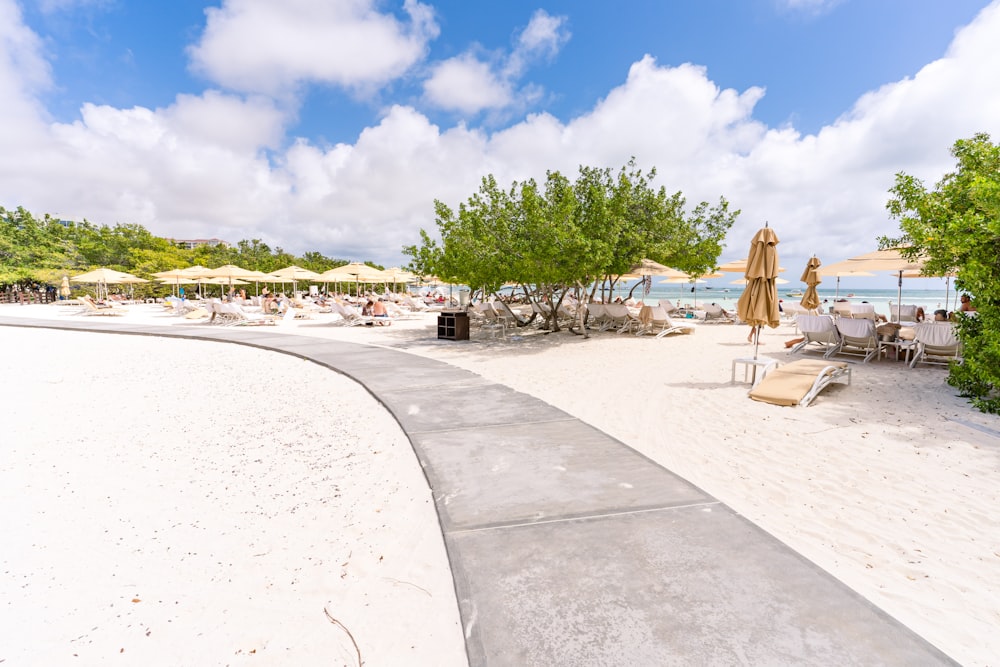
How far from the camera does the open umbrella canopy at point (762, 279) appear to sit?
24.3 feet

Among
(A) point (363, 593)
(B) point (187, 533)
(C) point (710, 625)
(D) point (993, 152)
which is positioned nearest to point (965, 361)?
(D) point (993, 152)

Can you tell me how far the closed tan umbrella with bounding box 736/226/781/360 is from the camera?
741cm

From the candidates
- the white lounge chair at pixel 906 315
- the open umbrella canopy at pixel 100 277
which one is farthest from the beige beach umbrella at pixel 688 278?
the open umbrella canopy at pixel 100 277

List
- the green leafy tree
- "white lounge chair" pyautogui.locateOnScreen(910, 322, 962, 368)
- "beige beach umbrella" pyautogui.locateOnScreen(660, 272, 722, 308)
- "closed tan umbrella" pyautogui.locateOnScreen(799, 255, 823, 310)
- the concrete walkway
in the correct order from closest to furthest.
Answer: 1. the concrete walkway
2. the green leafy tree
3. "white lounge chair" pyautogui.locateOnScreen(910, 322, 962, 368)
4. "closed tan umbrella" pyautogui.locateOnScreen(799, 255, 823, 310)
5. "beige beach umbrella" pyautogui.locateOnScreen(660, 272, 722, 308)

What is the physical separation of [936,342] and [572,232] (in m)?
7.23

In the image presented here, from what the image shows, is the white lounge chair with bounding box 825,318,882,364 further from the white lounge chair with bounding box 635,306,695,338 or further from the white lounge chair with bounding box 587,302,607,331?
the white lounge chair with bounding box 587,302,607,331

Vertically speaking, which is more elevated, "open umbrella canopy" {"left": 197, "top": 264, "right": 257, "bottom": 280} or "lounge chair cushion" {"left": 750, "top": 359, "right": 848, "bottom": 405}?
"open umbrella canopy" {"left": 197, "top": 264, "right": 257, "bottom": 280}

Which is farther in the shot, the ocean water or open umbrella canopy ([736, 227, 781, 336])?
the ocean water

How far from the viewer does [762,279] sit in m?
7.53

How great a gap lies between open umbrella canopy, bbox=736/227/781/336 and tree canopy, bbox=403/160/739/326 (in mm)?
3893

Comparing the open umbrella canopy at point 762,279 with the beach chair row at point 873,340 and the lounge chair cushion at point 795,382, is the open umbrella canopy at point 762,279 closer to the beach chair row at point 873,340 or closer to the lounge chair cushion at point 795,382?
the lounge chair cushion at point 795,382

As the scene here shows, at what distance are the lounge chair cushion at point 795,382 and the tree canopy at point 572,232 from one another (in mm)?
5014

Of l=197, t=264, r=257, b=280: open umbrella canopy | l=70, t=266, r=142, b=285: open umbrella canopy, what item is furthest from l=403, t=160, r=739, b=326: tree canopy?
l=70, t=266, r=142, b=285: open umbrella canopy

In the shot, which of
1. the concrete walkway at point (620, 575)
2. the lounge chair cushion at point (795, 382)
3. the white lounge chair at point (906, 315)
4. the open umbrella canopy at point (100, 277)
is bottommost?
the concrete walkway at point (620, 575)
